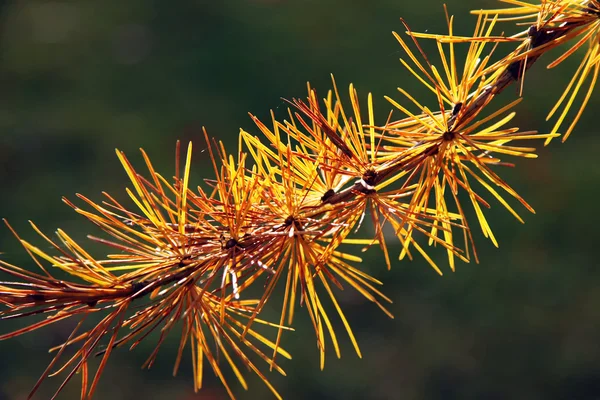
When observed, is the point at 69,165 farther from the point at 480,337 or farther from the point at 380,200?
the point at 380,200

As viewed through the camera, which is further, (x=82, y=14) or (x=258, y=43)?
(x=82, y=14)

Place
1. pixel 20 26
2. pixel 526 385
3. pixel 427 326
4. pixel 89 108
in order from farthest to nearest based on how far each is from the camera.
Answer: pixel 20 26, pixel 89 108, pixel 427 326, pixel 526 385

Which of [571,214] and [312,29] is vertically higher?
[312,29]

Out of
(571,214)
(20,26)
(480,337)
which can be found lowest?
(480,337)

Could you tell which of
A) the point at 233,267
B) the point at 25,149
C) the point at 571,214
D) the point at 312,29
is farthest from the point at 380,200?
the point at 312,29

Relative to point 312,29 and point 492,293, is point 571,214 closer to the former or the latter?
point 492,293

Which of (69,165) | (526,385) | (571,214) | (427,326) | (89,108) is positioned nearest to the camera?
(526,385)
